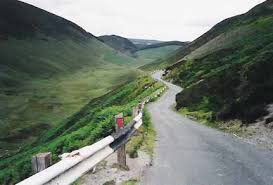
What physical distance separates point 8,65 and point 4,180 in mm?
182919

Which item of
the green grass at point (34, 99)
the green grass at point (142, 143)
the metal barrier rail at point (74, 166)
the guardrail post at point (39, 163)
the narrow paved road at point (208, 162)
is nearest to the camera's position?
the metal barrier rail at point (74, 166)

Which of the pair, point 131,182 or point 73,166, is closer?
point 73,166

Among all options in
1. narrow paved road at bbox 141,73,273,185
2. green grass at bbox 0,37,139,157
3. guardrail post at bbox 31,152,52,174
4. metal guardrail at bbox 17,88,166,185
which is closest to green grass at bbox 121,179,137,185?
narrow paved road at bbox 141,73,273,185

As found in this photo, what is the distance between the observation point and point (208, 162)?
13555mm

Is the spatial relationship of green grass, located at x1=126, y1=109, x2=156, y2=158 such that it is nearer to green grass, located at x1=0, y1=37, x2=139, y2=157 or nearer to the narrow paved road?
the narrow paved road

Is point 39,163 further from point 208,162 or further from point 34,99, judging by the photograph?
point 34,99

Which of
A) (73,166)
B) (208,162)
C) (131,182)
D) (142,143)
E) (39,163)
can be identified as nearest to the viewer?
(39,163)

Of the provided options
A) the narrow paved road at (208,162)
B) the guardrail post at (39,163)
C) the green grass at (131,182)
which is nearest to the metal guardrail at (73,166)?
the guardrail post at (39,163)

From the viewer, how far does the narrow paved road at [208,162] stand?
439 inches

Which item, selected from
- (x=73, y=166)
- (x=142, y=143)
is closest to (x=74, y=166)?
(x=73, y=166)

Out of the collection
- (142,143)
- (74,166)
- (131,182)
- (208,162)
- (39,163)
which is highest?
(39,163)

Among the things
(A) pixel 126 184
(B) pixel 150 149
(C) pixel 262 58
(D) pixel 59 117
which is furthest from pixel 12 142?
(A) pixel 126 184

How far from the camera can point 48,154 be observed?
700cm

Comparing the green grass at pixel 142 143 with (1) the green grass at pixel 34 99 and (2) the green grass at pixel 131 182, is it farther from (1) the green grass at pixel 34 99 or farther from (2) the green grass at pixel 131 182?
(1) the green grass at pixel 34 99
